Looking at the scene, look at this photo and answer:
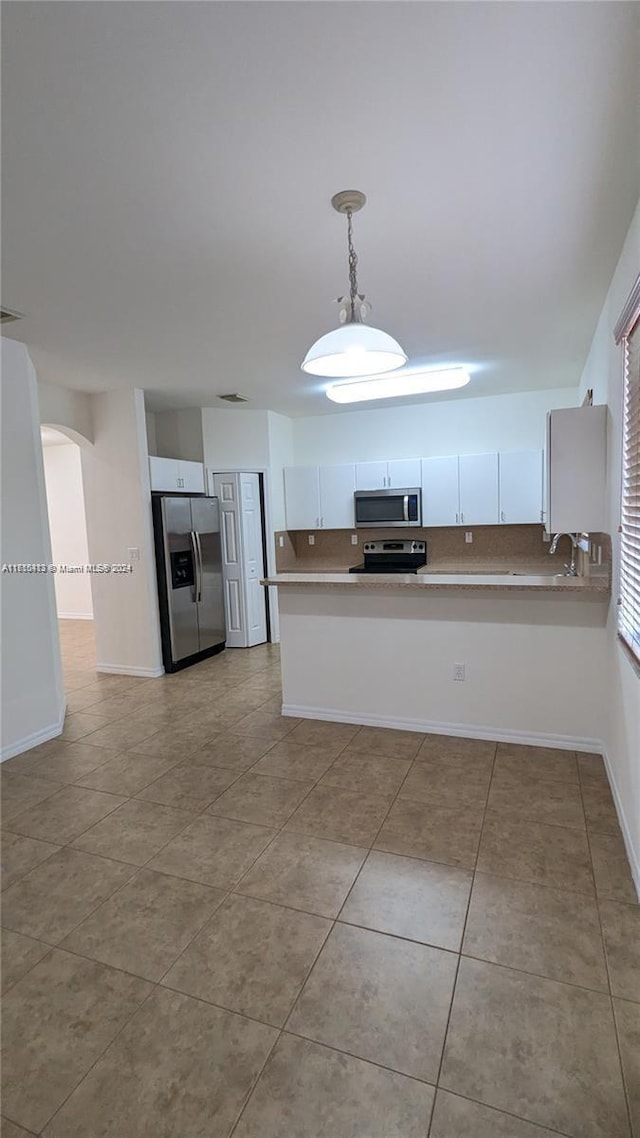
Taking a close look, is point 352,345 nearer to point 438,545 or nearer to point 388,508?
point 388,508

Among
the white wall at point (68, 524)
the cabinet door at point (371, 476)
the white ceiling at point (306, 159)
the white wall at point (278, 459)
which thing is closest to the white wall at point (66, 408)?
the white ceiling at point (306, 159)

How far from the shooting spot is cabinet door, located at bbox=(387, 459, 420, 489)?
5820 mm

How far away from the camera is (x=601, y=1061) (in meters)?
1.42

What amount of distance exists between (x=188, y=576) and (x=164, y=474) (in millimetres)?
1043

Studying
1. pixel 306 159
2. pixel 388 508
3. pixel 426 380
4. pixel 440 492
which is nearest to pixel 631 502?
pixel 306 159

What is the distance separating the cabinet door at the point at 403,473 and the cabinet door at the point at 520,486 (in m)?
0.88

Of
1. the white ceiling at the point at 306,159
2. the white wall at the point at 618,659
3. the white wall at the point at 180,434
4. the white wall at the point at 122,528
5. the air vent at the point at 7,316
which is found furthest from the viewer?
the white wall at the point at 180,434

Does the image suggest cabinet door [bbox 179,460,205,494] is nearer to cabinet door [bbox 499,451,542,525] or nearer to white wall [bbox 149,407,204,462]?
white wall [bbox 149,407,204,462]

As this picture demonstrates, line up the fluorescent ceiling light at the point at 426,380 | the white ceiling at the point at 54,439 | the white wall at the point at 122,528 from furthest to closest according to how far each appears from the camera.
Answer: the white ceiling at the point at 54,439 → the white wall at the point at 122,528 → the fluorescent ceiling light at the point at 426,380

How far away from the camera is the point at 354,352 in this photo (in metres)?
2.03

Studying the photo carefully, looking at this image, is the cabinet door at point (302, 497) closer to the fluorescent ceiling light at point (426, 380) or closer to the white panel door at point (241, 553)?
the white panel door at point (241, 553)

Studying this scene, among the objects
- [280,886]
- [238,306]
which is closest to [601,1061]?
[280,886]

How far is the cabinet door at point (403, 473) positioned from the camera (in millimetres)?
5820

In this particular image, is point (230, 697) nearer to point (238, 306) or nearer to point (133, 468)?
point (133, 468)
